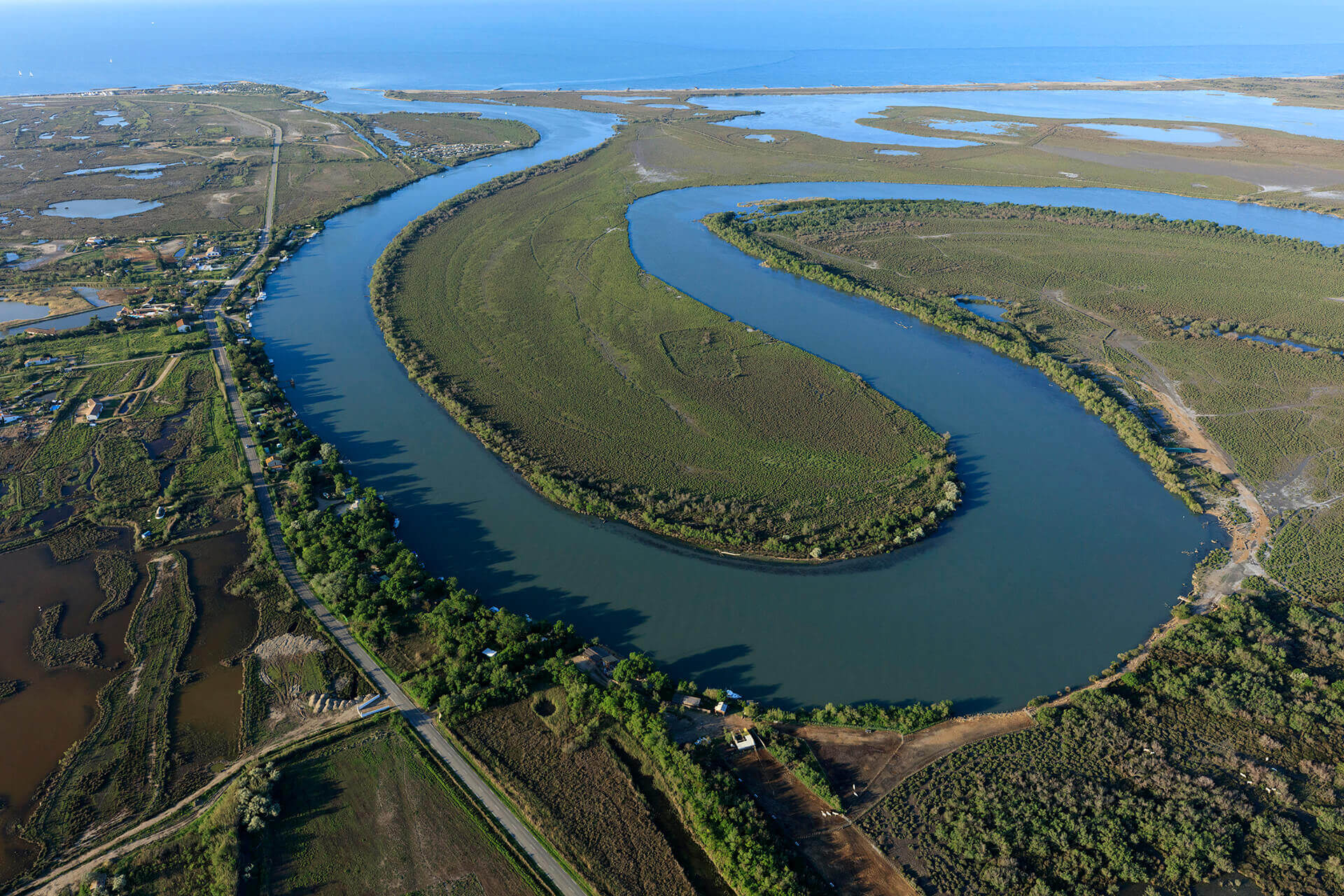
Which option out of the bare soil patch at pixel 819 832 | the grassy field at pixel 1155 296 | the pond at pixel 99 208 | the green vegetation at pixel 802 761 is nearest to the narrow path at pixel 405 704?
the bare soil patch at pixel 819 832

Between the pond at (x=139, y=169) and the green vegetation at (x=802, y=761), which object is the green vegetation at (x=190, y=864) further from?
the pond at (x=139, y=169)

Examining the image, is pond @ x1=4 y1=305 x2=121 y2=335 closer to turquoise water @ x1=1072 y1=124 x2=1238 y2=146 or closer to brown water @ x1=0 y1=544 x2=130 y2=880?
brown water @ x1=0 y1=544 x2=130 y2=880

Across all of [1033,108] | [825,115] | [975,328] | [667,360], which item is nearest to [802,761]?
[667,360]

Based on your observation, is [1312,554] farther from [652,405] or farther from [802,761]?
[652,405]

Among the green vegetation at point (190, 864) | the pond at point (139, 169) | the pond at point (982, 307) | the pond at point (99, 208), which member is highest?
the pond at point (139, 169)

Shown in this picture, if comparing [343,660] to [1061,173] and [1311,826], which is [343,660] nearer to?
[1311,826]

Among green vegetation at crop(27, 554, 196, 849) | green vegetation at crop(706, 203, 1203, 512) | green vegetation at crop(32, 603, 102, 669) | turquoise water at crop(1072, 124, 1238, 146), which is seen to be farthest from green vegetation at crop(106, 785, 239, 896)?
turquoise water at crop(1072, 124, 1238, 146)
